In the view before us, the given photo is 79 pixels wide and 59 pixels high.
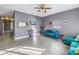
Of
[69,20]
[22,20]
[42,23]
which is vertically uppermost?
[22,20]

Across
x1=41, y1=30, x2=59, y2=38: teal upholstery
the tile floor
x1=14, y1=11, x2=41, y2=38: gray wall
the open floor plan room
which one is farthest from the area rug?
x1=41, y1=30, x2=59, y2=38: teal upholstery

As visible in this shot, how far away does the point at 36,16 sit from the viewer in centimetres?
1115

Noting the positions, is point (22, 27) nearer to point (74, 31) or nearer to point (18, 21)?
point (18, 21)

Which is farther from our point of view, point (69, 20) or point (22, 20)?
point (22, 20)

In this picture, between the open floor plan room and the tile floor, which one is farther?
the open floor plan room

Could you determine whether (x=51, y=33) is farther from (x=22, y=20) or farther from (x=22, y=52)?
(x=22, y=52)

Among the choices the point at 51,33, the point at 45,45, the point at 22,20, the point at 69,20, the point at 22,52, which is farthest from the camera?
the point at 51,33

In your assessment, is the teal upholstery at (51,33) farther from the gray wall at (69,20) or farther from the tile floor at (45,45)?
the tile floor at (45,45)

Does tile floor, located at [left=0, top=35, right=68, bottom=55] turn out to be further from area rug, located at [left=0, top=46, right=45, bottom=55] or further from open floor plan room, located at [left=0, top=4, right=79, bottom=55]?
area rug, located at [left=0, top=46, right=45, bottom=55]

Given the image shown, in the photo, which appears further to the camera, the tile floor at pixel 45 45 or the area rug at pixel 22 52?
the tile floor at pixel 45 45

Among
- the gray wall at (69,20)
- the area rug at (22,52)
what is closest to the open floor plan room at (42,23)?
the gray wall at (69,20)

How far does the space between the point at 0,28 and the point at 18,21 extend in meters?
6.46

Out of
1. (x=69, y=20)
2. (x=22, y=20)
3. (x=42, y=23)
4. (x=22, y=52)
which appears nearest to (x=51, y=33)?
(x=42, y=23)
